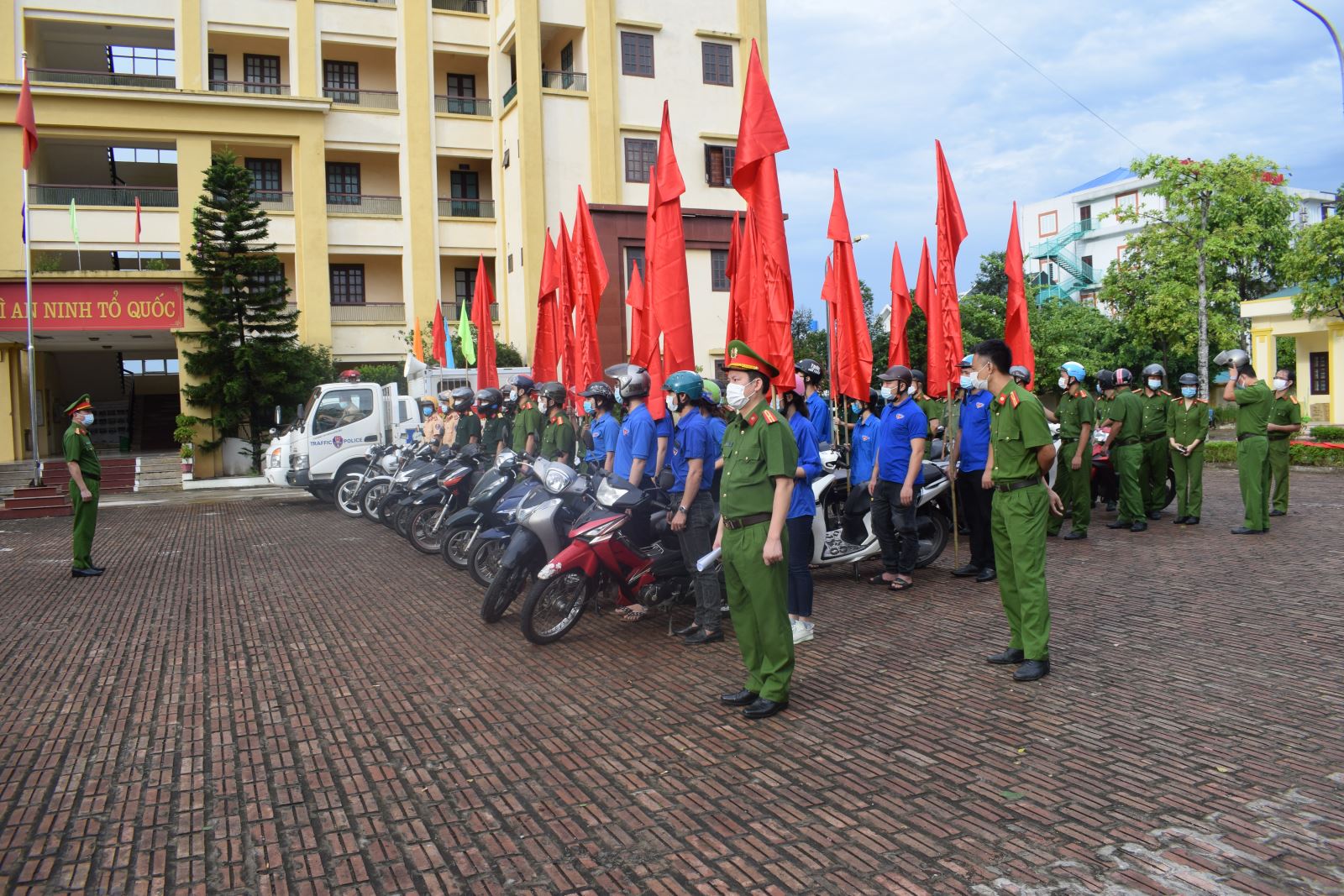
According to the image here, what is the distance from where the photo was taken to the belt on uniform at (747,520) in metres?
5.21

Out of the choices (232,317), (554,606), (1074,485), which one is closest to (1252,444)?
(1074,485)

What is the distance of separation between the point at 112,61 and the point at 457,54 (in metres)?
11.3

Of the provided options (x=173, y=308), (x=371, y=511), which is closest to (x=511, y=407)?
(x=371, y=511)

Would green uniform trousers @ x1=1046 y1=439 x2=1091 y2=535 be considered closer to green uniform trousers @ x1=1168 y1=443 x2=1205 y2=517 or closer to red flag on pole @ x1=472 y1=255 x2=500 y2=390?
green uniform trousers @ x1=1168 y1=443 x2=1205 y2=517

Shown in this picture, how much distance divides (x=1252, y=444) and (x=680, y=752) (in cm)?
881

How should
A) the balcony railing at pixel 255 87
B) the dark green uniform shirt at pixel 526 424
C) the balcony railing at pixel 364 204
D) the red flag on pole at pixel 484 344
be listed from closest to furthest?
the dark green uniform shirt at pixel 526 424 → the red flag on pole at pixel 484 344 → the balcony railing at pixel 255 87 → the balcony railing at pixel 364 204

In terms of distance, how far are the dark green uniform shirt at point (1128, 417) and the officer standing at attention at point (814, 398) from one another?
4.07m

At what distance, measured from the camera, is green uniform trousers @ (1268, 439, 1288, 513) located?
11.5 meters

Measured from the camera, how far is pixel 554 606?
23.2 feet

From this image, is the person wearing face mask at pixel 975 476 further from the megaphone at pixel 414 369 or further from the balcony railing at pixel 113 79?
the balcony railing at pixel 113 79

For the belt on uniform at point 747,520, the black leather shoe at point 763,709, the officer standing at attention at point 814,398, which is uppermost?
the officer standing at attention at point 814,398

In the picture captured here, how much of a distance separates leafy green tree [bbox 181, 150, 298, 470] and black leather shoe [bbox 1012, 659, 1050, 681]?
2422 centimetres

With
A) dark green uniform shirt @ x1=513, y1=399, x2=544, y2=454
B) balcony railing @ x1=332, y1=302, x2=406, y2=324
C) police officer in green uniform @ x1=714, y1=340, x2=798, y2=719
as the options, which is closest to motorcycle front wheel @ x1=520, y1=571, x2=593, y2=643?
police officer in green uniform @ x1=714, y1=340, x2=798, y2=719

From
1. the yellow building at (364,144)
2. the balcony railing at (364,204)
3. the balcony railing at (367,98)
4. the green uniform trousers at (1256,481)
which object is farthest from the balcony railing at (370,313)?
the green uniform trousers at (1256,481)
